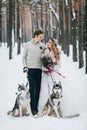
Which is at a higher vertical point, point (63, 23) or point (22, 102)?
point (63, 23)

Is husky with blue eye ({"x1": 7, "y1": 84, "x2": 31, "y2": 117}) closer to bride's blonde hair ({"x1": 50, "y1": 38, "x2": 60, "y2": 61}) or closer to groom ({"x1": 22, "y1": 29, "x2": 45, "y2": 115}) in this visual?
groom ({"x1": 22, "y1": 29, "x2": 45, "y2": 115})

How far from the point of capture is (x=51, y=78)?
31.3ft

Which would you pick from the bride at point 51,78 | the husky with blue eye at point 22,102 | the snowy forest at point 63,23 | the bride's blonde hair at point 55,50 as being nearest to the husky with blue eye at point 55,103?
the bride at point 51,78

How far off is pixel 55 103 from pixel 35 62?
101 centimetres

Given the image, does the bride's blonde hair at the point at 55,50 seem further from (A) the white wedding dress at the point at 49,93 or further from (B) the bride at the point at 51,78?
(A) the white wedding dress at the point at 49,93

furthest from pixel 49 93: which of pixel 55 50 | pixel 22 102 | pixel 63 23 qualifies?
pixel 63 23

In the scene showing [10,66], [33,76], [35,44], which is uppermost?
[35,44]

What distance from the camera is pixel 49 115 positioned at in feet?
29.8

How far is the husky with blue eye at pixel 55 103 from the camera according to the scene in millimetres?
9031

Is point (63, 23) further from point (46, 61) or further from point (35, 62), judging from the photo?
point (35, 62)

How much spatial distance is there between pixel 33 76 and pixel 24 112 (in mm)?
840

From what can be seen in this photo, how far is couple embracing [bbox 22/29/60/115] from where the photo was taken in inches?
361

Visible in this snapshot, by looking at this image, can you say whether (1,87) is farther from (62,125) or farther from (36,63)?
(62,125)

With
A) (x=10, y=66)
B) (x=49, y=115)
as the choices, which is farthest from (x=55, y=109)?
(x=10, y=66)
